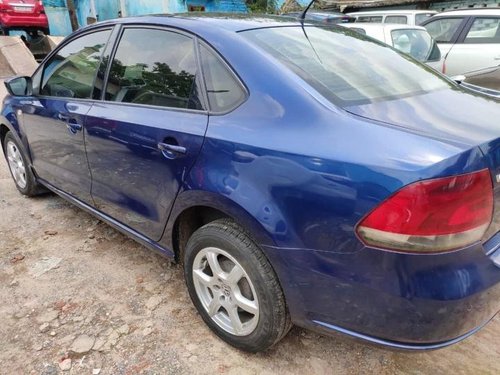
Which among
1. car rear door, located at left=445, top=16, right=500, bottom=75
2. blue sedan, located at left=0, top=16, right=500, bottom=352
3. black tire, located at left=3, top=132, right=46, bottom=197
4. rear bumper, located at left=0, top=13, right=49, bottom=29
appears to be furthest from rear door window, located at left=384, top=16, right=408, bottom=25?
rear bumper, located at left=0, top=13, right=49, bottom=29

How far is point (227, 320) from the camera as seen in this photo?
2.23m

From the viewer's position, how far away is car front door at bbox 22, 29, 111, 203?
291 centimetres

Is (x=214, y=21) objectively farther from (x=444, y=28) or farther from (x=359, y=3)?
(x=359, y=3)

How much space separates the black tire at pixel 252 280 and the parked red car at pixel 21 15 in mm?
12550

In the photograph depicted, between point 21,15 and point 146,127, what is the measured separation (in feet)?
39.8

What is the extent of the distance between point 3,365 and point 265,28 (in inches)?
88.0

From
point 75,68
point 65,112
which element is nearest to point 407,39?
point 75,68

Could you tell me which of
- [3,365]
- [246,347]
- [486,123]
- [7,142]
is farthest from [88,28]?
[486,123]

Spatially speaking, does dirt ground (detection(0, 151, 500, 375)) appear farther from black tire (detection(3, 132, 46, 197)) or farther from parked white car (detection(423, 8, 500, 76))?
parked white car (detection(423, 8, 500, 76))

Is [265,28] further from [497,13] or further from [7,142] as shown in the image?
[497,13]

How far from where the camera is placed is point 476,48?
7.00 m

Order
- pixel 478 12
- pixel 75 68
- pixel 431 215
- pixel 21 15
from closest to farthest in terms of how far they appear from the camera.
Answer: pixel 431 215 < pixel 75 68 < pixel 478 12 < pixel 21 15

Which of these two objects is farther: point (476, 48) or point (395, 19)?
point (395, 19)

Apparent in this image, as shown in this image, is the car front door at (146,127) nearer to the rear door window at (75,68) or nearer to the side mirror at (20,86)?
the rear door window at (75,68)
